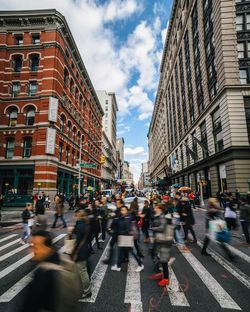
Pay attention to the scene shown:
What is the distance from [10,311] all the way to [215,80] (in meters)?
29.5

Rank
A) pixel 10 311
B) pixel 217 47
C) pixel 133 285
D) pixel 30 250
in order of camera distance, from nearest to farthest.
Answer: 1. pixel 10 311
2. pixel 133 285
3. pixel 30 250
4. pixel 217 47

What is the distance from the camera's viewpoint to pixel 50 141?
2491cm

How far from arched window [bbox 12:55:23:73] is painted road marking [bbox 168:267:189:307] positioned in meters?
32.3

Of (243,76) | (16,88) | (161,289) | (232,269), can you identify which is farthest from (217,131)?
(16,88)

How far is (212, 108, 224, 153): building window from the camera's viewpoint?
25.4 metres

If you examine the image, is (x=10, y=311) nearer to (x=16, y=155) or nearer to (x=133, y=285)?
(x=133, y=285)

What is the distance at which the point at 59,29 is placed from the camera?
28297 mm

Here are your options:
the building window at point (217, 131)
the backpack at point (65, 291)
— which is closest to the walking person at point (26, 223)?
the backpack at point (65, 291)

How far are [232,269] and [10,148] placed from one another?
27658mm

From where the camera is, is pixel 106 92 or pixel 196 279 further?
pixel 106 92

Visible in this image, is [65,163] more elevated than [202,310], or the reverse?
[65,163]

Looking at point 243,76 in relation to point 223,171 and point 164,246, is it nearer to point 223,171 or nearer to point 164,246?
point 223,171

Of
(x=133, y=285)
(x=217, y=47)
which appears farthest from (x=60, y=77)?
(x=133, y=285)

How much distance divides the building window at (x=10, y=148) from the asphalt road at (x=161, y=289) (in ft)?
71.7
